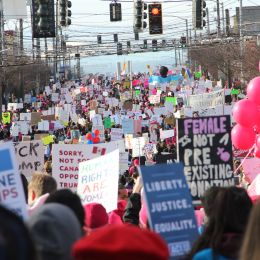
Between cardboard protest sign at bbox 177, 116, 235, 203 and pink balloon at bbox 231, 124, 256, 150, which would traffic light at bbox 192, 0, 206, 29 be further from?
cardboard protest sign at bbox 177, 116, 235, 203

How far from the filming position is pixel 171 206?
5.56 m

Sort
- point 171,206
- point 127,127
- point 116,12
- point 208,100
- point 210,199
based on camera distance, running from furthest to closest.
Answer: point 208,100, point 116,12, point 127,127, point 171,206, point 210,199

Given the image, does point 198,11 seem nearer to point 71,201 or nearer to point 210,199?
point 210,199

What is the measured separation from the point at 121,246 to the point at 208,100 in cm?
2553

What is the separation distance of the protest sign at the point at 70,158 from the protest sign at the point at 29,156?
1488 mm

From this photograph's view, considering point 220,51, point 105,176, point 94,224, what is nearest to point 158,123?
point 105,176

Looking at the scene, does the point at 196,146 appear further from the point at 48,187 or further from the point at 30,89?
the point at 30,89

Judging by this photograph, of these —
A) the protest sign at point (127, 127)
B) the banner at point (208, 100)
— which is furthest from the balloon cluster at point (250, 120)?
the banner at point (208, 100)

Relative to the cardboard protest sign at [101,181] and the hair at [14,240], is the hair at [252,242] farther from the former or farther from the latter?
the cardboard protest sign at [101,181]

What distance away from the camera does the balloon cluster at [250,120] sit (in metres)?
12.3

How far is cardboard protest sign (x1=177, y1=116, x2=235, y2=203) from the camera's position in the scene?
→ 7727 mm

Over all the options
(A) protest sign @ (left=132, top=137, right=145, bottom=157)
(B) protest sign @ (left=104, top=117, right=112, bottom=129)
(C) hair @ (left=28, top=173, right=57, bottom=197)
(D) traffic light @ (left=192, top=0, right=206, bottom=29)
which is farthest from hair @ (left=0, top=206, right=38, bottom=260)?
(B) protest sign @ (left=104, top=117, right=112, bottom=129)

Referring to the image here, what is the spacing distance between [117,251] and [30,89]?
89.2m

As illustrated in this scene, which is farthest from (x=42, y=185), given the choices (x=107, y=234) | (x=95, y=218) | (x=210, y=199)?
(x=107, y=234)
